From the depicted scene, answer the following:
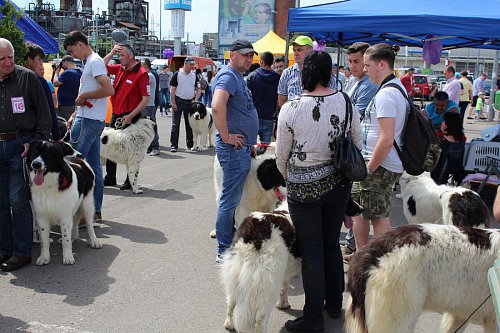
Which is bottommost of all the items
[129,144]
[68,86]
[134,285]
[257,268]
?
[134,285]

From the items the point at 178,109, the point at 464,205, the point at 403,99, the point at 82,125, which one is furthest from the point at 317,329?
the point at 178,109

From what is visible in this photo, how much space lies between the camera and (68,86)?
26.3 feet

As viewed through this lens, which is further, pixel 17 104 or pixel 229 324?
pixel 17 104

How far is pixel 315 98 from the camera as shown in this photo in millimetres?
3451

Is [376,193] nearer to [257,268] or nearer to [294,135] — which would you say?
[294,135]

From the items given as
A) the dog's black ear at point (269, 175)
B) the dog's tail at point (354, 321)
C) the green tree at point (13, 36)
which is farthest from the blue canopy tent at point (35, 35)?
the dog's tail at point (354, 321)

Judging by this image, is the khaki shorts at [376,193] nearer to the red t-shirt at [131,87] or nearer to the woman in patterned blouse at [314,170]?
the woman in patterned blouse at [314,170]

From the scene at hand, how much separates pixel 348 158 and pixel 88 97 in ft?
11.8

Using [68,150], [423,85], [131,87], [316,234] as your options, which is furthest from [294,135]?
[423,85]

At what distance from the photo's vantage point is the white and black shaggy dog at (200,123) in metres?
12.2

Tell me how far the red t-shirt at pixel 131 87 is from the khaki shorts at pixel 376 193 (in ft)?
14.0

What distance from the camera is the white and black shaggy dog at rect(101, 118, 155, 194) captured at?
7.82 metres

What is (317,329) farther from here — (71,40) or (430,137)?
(71,40)

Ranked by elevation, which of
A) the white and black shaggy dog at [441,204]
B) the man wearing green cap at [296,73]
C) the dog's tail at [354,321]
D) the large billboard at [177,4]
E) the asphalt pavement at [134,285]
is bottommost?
the asphalt pavement at [134,285]
